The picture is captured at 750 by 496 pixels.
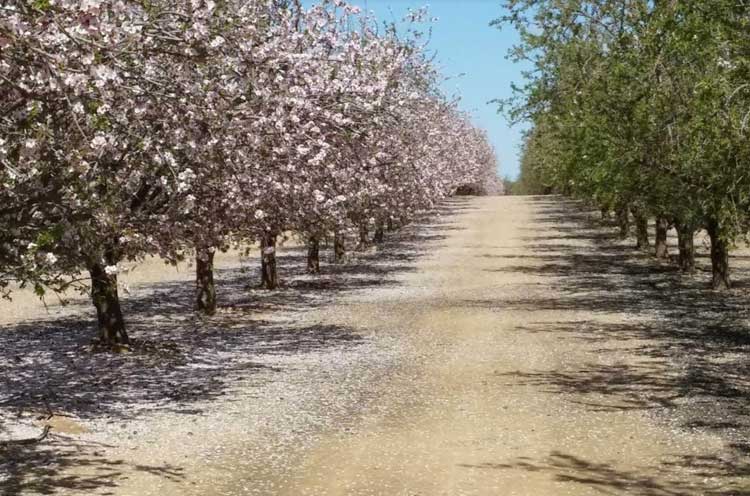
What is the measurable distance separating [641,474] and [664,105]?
623 inches

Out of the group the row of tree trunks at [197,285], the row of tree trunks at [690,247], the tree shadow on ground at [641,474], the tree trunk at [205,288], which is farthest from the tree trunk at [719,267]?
the tree shadow on ground at [641,474]

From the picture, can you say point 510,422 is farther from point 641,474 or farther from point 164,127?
point 164,127

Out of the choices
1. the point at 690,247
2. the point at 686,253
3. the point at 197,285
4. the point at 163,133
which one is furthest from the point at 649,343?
the point at 686,253

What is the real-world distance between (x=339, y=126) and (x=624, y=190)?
554 inches

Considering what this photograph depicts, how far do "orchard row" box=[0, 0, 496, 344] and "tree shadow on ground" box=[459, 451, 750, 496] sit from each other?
582 centimetres

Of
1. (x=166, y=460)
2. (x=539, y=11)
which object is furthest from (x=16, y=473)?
(x=539, y=11)

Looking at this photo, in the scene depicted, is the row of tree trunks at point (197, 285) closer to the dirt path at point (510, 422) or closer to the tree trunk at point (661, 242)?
the dirt path at point (510, 422)

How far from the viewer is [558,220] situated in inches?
2918

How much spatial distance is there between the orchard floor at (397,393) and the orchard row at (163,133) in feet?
7.45

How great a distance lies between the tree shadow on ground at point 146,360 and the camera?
1287 cm

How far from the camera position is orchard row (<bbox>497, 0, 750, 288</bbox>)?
18969mm

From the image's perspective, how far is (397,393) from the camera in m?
17.2

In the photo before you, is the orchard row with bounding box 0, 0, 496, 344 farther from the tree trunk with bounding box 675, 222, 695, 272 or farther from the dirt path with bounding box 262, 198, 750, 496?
the tree trunk with bounding box 675, 222, 695, 272

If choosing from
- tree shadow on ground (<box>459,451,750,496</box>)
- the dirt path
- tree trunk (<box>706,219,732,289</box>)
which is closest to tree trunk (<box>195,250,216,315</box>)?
the dirt path
